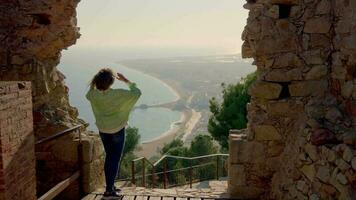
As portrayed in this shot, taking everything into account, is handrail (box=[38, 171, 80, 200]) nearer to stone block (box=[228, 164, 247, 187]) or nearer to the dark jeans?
the dark jeans

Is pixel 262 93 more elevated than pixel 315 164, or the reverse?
pixel 262 93

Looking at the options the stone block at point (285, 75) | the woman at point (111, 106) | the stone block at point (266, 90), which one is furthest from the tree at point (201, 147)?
the woman at point (111, 106)

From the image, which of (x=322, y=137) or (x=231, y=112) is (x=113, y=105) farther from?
(x=231, y=112)

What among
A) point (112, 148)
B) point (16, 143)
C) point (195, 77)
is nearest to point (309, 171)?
point (112, 148)

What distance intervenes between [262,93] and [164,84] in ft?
353

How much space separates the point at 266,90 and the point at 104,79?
Result: 2.36 meters

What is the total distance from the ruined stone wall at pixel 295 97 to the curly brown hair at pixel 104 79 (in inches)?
81.7

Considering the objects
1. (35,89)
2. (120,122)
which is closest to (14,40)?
(35,89)

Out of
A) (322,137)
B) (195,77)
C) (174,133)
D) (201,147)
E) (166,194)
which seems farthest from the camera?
(195,77)

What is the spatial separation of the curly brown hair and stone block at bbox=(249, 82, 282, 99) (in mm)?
2109

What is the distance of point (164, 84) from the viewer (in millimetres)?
113562

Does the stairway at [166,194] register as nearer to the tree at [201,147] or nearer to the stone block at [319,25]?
the stone block at [319,25]

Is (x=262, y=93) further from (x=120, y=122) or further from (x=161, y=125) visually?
(x=161, y=125)

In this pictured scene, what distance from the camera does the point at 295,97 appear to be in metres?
6.21
